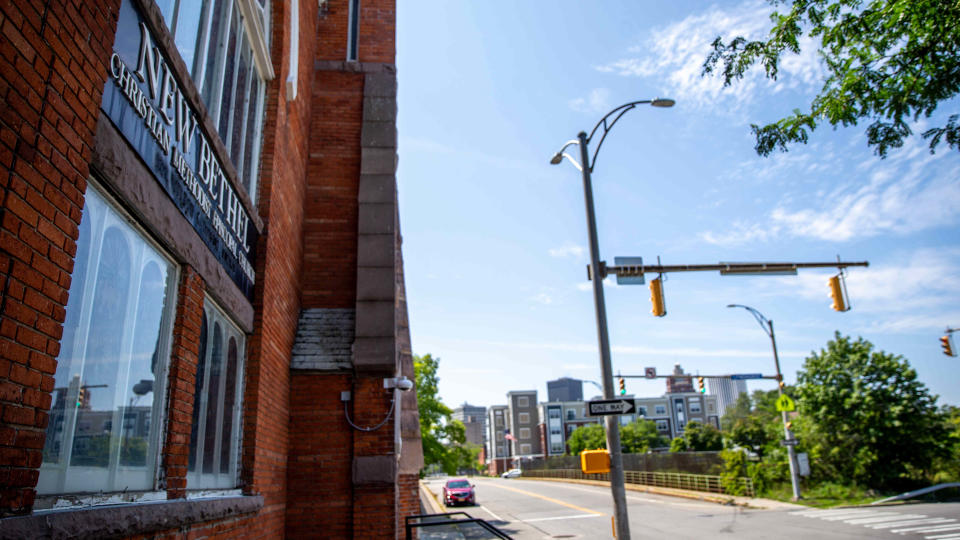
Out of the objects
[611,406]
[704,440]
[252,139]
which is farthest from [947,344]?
[704,440]

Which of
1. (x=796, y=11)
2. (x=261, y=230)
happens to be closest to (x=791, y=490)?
(x=796, y=11)

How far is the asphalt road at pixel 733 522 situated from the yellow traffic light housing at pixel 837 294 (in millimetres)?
6333

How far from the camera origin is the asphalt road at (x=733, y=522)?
644 inches

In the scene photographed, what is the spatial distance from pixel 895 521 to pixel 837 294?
929 centimetres

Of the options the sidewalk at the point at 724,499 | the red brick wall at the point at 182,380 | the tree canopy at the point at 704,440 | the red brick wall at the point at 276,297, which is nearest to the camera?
the red brick wall at the point at 182,380

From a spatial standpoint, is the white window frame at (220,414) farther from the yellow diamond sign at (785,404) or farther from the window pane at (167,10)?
the yellow diamond sign at (785,404)

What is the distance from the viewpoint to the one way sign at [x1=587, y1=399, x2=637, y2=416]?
31.3 ft

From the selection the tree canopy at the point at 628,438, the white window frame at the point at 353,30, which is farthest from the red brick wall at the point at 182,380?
the tree canopy at the point at 628,438

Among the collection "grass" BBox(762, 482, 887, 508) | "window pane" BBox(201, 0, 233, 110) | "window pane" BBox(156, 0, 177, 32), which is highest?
"window pane" BBox(201, 0, 233, 110)

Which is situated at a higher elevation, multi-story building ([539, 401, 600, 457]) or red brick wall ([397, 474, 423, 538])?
multi-story building ([539, 401, 600, 457])

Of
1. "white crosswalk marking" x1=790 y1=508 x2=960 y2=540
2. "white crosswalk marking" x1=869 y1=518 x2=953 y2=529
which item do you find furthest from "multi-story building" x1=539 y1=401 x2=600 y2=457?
"white crosswalk marking" x1=869 y1=518 x2=953 y2=529

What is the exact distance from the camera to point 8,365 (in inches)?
99.6

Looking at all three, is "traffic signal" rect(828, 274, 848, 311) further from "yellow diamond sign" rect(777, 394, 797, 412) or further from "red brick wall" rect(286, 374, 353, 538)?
"yellow diamond sign" rect(777, 394, 797, 412)

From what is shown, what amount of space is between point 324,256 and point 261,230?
236 cm
